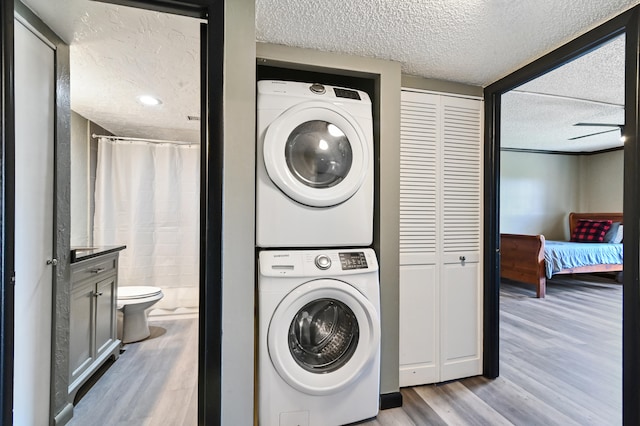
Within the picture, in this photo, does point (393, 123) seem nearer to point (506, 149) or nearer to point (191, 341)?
point (191, 341)

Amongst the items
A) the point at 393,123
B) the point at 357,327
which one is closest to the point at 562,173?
the point at 393,123

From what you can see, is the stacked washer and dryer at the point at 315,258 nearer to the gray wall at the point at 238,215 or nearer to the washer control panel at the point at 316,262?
the washer control panel at the point at 316,262

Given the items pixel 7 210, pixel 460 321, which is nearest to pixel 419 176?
pixel 460 321

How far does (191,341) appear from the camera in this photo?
103 inches

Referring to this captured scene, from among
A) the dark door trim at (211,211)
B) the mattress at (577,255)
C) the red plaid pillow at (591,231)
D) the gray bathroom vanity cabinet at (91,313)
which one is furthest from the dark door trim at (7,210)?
the red plaid pillow at (591,231)

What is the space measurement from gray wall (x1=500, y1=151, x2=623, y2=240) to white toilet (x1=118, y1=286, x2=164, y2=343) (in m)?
5.60

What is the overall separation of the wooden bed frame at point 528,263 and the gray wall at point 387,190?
11.7ft

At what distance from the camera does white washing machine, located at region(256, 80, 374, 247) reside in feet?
4.89

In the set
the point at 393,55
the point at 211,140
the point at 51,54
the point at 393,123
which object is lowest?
the point at 211,140

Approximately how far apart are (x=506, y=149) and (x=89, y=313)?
6231 millimetres

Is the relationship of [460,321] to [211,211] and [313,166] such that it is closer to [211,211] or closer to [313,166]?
[313,166]

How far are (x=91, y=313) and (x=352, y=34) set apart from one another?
227cm

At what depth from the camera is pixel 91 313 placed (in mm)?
1918

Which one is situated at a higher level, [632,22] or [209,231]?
[632,22]
